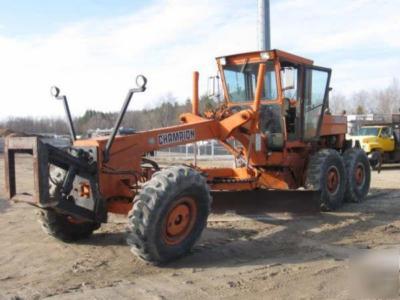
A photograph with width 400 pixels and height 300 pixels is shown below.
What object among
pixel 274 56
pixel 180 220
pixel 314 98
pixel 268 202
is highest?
pixel 274 56

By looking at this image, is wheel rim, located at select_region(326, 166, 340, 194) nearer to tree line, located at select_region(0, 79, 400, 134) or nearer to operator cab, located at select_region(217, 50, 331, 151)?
operator cab, located at select_region(217, 50, 331, 151)

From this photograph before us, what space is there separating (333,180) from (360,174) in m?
1.65

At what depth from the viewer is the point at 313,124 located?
10.6 meters

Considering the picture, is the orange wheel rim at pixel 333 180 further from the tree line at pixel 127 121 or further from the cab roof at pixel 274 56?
the tree line at pixel 127 121

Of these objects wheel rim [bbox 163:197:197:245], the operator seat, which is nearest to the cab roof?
the operator seat

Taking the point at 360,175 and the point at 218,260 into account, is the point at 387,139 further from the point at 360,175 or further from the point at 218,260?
the point at 218,260

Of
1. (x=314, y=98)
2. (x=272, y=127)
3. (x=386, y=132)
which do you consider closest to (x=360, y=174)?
(x=314, y=98)

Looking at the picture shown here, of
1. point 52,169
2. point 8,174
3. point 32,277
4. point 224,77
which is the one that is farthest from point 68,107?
point 224,77

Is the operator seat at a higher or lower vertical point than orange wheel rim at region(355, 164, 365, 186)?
higher

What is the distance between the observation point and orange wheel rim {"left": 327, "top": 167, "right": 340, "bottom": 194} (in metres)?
10.2

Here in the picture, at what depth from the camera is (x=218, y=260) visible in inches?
260

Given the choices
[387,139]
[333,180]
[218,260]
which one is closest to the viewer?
[218,260]

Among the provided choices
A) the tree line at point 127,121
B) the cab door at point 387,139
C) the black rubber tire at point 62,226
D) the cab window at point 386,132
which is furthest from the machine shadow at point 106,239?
the tree line at point 127,121

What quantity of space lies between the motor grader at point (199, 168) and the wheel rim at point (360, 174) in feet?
0.08
